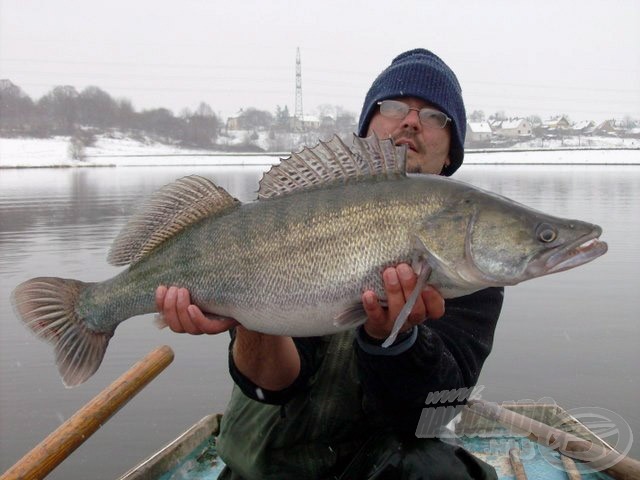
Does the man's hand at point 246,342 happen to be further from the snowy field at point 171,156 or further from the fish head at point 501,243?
the snowy field at point 171,156

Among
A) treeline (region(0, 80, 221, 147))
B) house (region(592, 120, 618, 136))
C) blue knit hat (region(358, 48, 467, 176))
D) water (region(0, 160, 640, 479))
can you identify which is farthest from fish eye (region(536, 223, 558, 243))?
house (region(592, 120, 618, 136))

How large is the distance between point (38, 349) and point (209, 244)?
6140mm

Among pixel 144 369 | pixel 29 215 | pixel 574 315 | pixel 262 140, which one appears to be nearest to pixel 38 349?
pixel 144 369

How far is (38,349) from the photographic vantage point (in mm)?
8047

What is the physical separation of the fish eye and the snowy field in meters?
53.4

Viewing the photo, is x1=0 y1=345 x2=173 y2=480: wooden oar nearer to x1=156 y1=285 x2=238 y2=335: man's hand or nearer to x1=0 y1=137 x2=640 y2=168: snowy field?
x1=156 y1=285 x2=238 y2=335: man's hand

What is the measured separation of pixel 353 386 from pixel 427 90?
1.97 metres

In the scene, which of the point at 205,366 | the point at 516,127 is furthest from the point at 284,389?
the point at 516,127


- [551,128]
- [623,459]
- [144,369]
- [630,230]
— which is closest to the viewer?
[623,459]

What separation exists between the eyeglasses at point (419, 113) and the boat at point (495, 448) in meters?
2.03

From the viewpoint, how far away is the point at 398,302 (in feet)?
8.55

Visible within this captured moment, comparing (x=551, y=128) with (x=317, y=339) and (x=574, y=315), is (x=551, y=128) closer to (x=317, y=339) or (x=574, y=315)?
(x=574, y=315)

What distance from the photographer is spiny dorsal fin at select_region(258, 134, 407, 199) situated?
2.84m

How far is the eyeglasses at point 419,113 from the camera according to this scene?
3.92 metres
